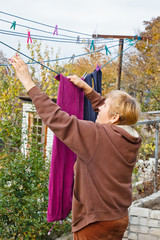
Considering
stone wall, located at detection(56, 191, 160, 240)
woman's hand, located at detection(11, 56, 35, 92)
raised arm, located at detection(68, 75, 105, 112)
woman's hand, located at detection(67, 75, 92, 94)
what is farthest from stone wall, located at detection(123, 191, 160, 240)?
woman's hand, located at detection(11, 56, 35, 92)

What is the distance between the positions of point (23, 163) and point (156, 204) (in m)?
2.09

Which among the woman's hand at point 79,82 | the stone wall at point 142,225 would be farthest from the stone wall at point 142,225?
the woman's hand at point 79,82

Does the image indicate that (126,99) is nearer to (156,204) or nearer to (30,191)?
(30,191)

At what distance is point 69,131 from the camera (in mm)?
1604

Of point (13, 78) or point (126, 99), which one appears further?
point (13, 78)

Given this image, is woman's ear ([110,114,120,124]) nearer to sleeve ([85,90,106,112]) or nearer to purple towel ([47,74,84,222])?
purple towel ([47,74,84,222])

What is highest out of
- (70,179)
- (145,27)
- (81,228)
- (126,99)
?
(145,27)

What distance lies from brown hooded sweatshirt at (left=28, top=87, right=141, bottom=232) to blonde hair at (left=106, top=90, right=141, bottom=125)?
7cm

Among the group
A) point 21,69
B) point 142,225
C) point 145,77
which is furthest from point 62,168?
point 145,77

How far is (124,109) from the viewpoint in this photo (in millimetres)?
1799

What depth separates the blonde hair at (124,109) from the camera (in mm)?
1801

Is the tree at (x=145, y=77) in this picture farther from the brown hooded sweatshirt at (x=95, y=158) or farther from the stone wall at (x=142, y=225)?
the brown hooded sweatshirt at (x=95, y=158)

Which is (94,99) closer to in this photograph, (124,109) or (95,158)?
(124,109)

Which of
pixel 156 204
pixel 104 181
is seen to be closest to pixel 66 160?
pixel 104 181
